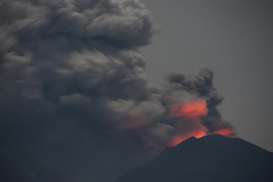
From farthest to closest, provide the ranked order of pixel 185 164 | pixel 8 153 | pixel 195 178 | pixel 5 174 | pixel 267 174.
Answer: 1. pixel 267 174
2. pixel 185 164
3. pixel 195 178
4. pixel 5 174
5. pixel 8 153

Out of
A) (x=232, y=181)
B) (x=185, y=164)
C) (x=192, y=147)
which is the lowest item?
(x=232, y=181)

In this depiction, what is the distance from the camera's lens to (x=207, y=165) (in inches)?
3900

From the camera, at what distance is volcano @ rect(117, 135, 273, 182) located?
92812 millimetres

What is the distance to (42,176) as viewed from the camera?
223 feet

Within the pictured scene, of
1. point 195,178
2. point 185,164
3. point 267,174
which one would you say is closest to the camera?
point 195,178

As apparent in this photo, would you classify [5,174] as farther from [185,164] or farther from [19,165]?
[185,164]

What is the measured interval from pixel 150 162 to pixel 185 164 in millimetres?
16444

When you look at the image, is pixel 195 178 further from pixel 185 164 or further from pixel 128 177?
pixel 128 177

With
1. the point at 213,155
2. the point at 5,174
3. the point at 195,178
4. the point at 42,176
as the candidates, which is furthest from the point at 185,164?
the point at 5,174

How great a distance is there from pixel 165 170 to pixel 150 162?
48.5ft

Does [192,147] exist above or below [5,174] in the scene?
above

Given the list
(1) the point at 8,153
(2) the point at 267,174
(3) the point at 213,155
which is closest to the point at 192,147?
(3) the point at 213,155

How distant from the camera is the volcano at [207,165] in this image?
305ft

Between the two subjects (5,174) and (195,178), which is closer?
(5,174)
